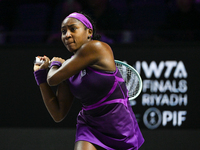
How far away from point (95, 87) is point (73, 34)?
1.18 feet

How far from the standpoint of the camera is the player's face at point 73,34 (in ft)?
6.98

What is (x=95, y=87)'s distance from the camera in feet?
6.76

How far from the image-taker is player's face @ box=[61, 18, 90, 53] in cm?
213

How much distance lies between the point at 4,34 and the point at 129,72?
2.48 metres

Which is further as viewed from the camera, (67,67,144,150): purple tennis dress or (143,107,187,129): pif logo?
(143,107,187,129): pif logo

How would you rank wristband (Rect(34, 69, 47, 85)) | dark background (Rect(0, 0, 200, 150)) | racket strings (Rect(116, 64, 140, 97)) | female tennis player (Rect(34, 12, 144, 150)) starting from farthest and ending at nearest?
dark background (Rect(0, 0, 200, 150)) < racket strings (Rect(116, 64, 140, 97)) < wristband (Rect(34, 69, 47, 85)) < female tennis player (Rect(34, 12, 144, 150))

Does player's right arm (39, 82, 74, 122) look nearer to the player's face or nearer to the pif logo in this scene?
the player's face

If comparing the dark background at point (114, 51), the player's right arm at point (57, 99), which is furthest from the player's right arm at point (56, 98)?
the dark background at point (114, 51)

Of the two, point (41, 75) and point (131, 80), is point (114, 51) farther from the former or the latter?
point (41, 75)

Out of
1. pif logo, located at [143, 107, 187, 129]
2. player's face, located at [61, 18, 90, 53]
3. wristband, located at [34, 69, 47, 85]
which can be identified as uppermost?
player's face, located at [61, 18, 90, 53]

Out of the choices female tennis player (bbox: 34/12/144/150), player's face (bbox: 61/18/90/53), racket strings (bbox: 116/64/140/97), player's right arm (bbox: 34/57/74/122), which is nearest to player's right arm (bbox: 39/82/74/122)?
player's right arm (bbox: 34/57/74/122)

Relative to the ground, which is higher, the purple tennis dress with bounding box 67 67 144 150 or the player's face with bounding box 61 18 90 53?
the player's face with bounding box 61 18 90 53

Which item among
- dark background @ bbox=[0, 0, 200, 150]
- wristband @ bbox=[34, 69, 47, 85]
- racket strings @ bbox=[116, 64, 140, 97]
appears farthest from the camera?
dark background @ bbox=[0, 0, 200, 150]

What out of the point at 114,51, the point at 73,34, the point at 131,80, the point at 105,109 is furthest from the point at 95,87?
the point at 114,51
